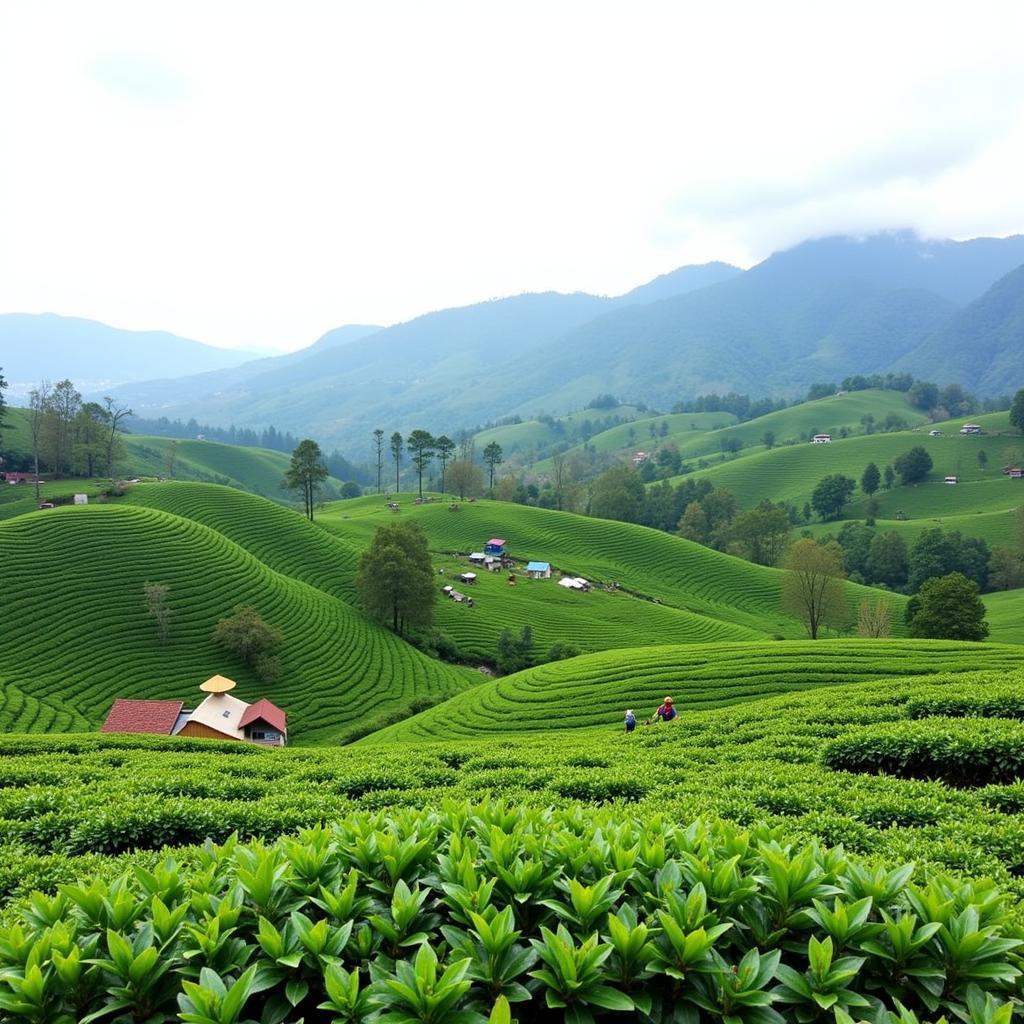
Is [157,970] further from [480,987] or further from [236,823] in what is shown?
[236,823]

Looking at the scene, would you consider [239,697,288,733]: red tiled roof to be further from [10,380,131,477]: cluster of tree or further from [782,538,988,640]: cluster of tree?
[10,380,131,477]: cluster of tree

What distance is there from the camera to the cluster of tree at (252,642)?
40.8 m

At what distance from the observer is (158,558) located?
4947cm

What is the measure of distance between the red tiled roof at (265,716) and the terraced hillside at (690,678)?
8.00 metres

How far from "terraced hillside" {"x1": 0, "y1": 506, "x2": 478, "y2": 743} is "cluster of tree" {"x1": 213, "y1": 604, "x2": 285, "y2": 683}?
78cm

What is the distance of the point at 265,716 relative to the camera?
107ft

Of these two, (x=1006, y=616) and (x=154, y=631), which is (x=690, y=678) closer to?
(x=154, y=631)

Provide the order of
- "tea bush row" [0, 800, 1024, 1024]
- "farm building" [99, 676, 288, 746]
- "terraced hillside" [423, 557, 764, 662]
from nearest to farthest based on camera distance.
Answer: "tea bush row" [0, 800, 1024, 1024]
"farm building" [99, 676, 288, 746]
"terraced hillside" [423, 557, 764, 662]

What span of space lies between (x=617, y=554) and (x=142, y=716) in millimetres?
66309

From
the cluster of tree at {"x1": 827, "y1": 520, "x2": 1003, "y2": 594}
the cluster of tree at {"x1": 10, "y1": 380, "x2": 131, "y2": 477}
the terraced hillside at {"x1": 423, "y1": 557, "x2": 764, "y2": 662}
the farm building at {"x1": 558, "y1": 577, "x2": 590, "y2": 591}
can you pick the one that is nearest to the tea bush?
the terraced hillside at {"x1": 423, "y1": 557, "x2": 764, "y2": 662}

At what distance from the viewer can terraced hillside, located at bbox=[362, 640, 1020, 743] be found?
20062 mm

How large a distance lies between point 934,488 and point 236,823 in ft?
477

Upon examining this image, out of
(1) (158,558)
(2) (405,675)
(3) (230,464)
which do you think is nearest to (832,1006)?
(2) (405,675)

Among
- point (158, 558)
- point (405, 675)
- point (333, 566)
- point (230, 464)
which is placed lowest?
point (405, 675)
